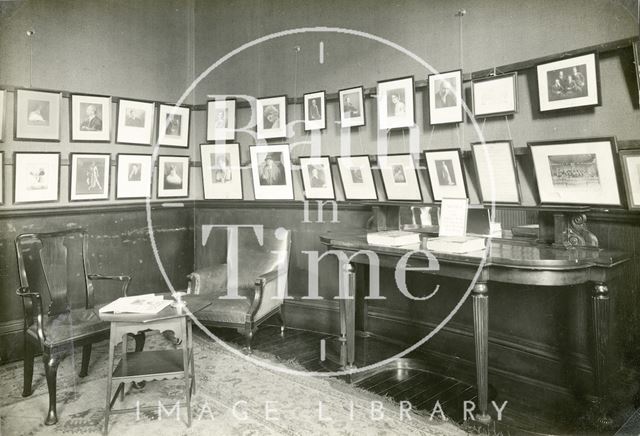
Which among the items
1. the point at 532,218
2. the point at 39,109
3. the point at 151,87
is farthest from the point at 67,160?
the point at 532,218

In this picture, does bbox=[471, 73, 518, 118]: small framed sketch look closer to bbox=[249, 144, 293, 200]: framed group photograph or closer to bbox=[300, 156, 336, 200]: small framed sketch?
bbox=[300, 156, 336, 200]: small framed sketch

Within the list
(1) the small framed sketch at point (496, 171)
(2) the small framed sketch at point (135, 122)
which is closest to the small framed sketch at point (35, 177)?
(2) the small framed sketch at point (135, 122)

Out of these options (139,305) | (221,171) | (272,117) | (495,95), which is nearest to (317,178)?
(272,117)

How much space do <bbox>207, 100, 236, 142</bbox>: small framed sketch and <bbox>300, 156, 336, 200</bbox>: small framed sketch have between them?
1.12m

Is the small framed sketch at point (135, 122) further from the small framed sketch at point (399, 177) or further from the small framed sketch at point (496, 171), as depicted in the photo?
the small framed sketch at point (496, 171)

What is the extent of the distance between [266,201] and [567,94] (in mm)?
3242

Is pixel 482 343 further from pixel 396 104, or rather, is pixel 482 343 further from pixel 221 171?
pixel 221 171

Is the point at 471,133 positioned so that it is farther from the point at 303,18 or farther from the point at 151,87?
the point at 151,87

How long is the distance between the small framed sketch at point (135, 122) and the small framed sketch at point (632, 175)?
4.66 meters

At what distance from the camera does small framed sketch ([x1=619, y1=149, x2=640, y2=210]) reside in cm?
282

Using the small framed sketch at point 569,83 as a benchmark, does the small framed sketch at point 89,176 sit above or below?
below

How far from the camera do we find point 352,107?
4.55 meters

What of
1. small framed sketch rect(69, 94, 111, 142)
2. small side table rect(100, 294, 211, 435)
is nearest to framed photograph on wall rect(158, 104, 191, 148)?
small framed sketch rect(69, 94, 111, 142)

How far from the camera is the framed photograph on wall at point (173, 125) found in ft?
17.6
